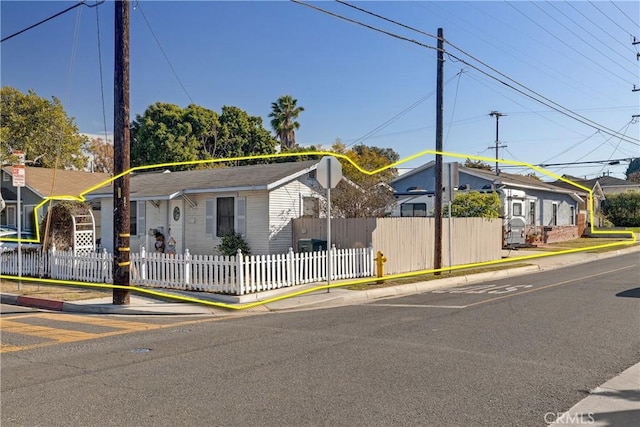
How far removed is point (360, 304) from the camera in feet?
42.5

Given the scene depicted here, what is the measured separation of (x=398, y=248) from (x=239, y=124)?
32.4 metres

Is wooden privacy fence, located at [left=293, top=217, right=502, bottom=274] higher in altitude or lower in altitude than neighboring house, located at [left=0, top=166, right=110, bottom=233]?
lower

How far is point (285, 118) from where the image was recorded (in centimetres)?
4869

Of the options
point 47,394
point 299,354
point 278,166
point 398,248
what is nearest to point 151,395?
point 47,394

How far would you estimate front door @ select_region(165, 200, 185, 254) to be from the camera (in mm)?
21703

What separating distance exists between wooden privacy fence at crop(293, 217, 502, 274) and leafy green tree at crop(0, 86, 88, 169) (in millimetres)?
37252

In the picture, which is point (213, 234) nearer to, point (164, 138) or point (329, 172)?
point (329, 172)

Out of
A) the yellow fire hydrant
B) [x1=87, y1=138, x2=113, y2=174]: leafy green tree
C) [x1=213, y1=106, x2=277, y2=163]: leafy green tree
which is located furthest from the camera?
[x1=87, y1=138, x2=113, y2=174]: leafy green tree

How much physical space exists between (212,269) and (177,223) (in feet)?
28.2

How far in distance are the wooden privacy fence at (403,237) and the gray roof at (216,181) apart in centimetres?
193

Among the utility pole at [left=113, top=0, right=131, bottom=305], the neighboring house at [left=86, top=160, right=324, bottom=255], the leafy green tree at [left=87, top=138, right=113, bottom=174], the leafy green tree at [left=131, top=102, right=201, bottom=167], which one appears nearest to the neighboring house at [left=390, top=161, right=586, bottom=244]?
the neighboring house at [left=86, top=160, right=324, bottom=255]

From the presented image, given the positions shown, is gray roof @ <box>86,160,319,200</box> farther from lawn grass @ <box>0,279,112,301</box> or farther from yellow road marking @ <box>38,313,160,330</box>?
yellow road marking @ <box>38,313,160,330</box>

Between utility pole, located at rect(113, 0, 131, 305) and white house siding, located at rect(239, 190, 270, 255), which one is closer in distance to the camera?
utility pole, located at rect(113, 0, 131, 305)

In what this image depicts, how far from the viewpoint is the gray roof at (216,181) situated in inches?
759
